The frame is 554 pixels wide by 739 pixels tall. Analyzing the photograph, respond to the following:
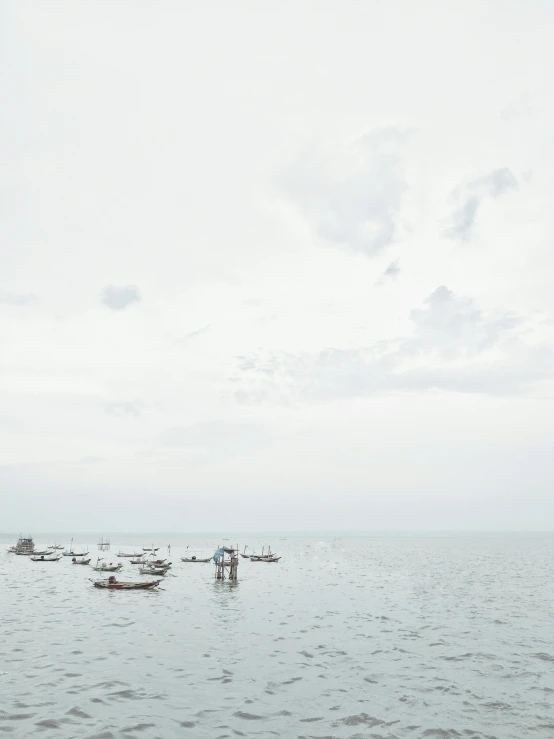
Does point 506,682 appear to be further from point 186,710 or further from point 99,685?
point 99,685

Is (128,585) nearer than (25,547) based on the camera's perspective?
Yes

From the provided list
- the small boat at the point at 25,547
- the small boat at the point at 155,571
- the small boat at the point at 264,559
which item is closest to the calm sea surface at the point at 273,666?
the small boat at the point at 155,571

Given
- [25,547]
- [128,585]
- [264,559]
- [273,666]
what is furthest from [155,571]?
[25,547]

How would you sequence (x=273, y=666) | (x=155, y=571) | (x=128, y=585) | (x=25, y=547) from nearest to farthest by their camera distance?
(x=273, y=666) < (x=128, y=585) < (x=155, y=571) < (x=25, y=547)

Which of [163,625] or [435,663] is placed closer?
[435,663]

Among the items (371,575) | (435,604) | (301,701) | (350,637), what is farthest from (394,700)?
(371,575)

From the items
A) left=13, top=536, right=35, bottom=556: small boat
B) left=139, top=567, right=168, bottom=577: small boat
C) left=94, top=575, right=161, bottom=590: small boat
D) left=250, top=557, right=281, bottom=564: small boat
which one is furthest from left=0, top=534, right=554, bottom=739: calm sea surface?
left=13, top=536, right=35, bottom=556: small boat

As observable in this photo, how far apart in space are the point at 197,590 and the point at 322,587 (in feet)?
47.0

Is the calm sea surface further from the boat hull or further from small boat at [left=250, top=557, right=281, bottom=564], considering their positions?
small boat at [left=250, top=557, right=281, bottom=564]

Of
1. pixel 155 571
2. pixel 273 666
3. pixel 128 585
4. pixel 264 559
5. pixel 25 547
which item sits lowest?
pixel 264 559

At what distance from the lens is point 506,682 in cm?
2320

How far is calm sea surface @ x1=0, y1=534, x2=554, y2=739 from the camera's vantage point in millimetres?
17609

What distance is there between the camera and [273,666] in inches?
968

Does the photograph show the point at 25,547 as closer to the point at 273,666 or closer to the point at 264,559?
the point at 264,559
